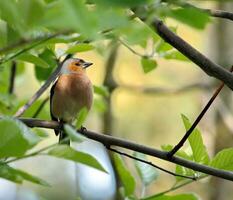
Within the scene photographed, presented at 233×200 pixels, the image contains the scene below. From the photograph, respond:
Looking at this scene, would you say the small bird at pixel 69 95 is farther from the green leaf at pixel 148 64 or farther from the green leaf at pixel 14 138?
the green leaf at pixel 14 138

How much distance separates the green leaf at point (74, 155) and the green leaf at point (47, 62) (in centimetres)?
93

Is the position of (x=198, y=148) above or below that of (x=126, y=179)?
above

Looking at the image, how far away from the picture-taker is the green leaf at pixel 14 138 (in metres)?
1.05

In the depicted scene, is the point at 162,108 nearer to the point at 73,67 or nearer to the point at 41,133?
the point at 73,67

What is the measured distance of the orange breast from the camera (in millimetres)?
2574

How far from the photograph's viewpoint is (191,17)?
2.72 feet

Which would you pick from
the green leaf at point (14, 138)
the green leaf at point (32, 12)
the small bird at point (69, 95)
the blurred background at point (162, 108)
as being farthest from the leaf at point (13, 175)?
the blurred background at point (162, 108)

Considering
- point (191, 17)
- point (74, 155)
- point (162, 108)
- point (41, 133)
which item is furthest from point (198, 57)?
point (162, 108)

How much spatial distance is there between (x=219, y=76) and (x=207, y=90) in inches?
155

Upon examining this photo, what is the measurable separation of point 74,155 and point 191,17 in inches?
14.4

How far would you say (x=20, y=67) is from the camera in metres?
2.62

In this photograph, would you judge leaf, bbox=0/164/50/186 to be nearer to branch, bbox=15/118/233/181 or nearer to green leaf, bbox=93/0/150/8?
branch, bbox=15/118/233/181

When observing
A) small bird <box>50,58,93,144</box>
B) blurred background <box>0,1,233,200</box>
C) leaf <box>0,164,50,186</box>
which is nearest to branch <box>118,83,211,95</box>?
blurred background <box>0,1,233,200</box>

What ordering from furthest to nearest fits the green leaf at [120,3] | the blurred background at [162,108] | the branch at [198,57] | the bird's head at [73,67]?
1. the blurred background at [162,108]
2. the bird's head at [73,67]
3. the branch at [198,57]
4. the green leaf at [120,3]
